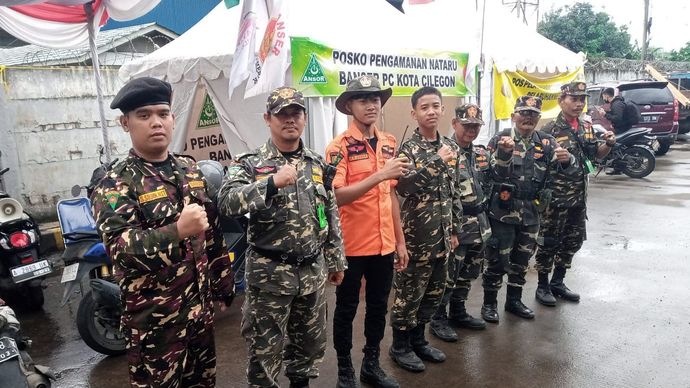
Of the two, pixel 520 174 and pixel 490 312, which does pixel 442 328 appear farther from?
pixel 520 174

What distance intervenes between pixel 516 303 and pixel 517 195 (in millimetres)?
908

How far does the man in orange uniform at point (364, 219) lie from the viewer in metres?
2.79

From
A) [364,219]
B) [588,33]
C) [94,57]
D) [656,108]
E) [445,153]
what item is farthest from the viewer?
[588,33]

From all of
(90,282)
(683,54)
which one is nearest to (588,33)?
(683,54)

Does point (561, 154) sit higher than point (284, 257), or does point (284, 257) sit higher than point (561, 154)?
point (561, 154)

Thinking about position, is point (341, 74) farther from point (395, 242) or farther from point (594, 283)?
point (594, 283)

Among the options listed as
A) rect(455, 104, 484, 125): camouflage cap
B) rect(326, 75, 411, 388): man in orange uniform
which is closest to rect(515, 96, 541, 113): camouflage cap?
rect(455, 104, 484, 125): camouflage cap

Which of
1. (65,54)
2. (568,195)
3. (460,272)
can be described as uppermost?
(65,54)

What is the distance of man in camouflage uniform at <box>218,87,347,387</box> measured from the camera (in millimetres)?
2330

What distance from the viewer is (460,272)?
3744 millimetres

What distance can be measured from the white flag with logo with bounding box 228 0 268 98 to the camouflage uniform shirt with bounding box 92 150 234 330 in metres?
2.64

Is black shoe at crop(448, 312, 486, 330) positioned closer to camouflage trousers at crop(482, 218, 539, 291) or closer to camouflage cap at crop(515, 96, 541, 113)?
camouflage trousers at crop(482, 218, 539, 291)

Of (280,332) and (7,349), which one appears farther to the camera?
(280,332)

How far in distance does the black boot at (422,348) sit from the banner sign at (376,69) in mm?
2389
